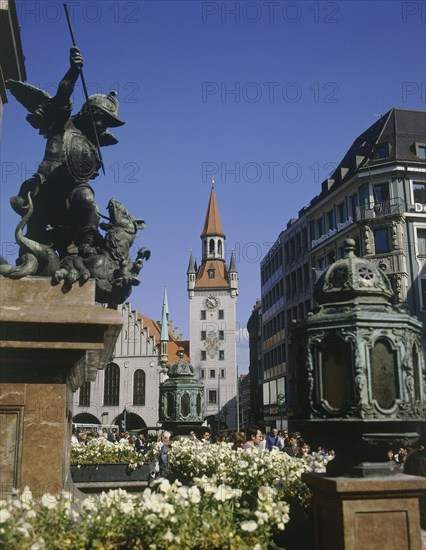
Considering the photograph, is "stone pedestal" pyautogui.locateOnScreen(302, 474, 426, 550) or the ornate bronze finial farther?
the ornate bronze finial

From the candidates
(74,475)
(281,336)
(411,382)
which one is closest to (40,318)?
(411,382)

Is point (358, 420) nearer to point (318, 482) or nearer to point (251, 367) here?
point (318, 482)

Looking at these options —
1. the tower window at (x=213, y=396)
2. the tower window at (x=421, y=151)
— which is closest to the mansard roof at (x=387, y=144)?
the tower window at (x=421, y=151)

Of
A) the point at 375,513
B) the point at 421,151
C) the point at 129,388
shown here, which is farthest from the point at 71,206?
the point at 129,388

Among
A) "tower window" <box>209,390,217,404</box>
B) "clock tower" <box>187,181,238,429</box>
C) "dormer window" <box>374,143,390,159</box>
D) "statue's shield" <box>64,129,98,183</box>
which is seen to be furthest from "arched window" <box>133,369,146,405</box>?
"statue's shield" <box>64,129,98,183</box>

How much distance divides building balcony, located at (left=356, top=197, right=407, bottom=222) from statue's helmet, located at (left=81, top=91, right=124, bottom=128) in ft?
109

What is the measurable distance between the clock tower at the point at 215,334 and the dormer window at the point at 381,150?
45.8 m

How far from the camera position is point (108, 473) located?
32.0ft

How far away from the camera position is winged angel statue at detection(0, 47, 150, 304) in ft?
19.7

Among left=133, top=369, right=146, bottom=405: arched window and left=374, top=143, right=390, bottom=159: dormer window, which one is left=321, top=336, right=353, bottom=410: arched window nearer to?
left=374, top=143, right=390, bottom=159: dormer window

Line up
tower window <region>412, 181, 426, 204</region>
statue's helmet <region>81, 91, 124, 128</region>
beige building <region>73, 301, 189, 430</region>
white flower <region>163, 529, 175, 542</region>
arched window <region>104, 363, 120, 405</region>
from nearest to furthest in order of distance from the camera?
white flower <region>163, 529, 175, 542</region> → statue's helmet <region>81, 91, 124, 128</region> → tower window <region>412, 181, 426, 204</region> → beige building <region>73, 301, 189, 430</region> → arched window <region>104, 363, 120, 405</region>

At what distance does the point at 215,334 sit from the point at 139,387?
18634 mm

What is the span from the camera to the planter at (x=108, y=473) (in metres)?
9.34

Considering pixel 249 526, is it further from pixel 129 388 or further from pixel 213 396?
pixel 213 396
